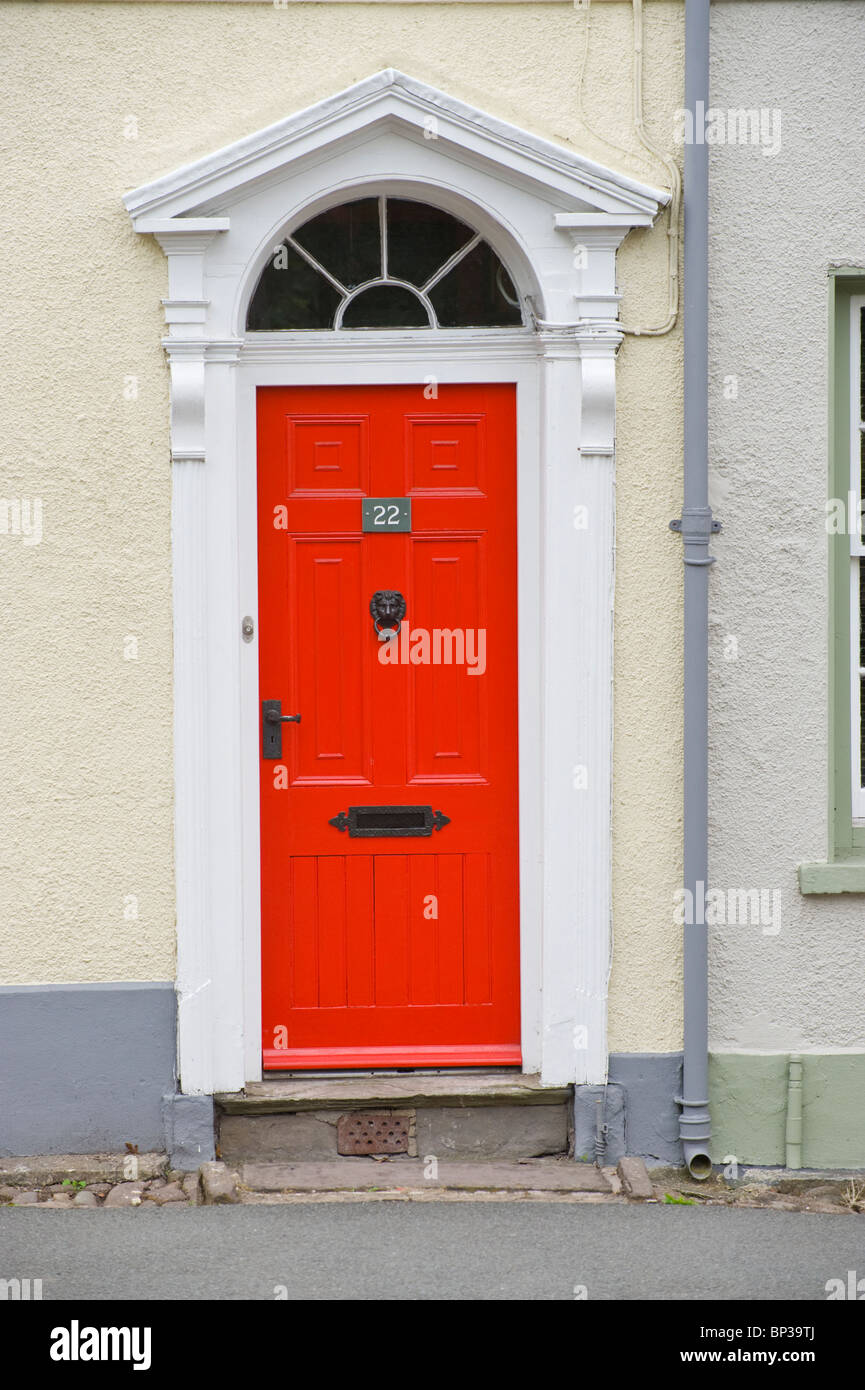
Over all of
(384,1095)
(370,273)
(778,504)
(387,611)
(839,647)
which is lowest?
(384,1095)

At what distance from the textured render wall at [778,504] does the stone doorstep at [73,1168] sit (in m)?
2.10

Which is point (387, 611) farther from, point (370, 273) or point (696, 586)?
point (370, 273)

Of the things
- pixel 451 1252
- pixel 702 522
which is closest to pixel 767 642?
pixel 702 522

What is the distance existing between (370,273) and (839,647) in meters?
2.21

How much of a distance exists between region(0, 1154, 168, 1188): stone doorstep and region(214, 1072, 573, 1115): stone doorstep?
32 cm

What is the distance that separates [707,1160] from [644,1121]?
256 millimetres

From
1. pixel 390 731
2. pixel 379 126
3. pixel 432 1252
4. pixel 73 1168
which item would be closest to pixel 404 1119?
pixel 432 1252

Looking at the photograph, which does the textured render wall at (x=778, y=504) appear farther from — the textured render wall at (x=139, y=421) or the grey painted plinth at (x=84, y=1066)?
the grey painted plinth at (x=84, y=1066)

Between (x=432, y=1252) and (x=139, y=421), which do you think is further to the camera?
(x=139, y=421)

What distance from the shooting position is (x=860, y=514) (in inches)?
208

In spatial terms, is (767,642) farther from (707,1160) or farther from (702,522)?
(707,1160)

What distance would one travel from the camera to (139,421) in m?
5.04

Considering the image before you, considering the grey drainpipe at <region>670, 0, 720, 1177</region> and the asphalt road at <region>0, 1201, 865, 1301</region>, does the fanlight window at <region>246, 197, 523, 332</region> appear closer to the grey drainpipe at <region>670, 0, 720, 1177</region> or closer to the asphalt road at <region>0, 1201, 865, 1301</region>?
the grey drainpipe at <region>670, 0, 720, 1177</region>
